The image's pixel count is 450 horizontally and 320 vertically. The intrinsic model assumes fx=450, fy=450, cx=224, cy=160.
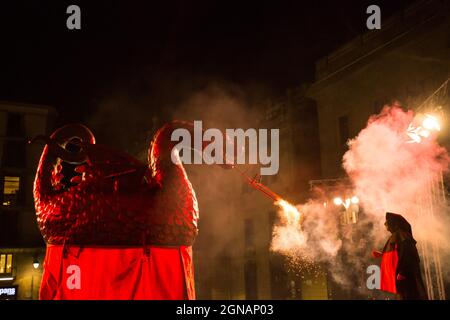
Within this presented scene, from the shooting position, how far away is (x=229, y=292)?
22.1 m

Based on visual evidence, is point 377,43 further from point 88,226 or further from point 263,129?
point 88,226

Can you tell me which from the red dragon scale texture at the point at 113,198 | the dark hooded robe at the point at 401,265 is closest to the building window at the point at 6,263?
the red dragon scale texture at the point at 113,198

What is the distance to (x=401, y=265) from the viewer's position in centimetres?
542

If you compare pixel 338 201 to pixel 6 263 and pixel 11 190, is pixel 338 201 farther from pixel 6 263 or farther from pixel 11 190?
pixel 11 190

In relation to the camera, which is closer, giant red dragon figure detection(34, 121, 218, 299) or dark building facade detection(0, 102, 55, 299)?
giant red dragon figure detection(34, 121, 218, 299)

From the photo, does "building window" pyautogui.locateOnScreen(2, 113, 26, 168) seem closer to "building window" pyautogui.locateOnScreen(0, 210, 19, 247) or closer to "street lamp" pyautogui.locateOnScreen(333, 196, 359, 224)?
"building window" pyautogui.locateOnScreen(0, 210, 19, 247)

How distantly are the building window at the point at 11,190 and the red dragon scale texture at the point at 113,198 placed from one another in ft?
75.1

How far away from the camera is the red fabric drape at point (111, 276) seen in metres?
3.60

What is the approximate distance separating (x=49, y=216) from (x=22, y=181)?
23370 millimetres

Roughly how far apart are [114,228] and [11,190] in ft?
79.8

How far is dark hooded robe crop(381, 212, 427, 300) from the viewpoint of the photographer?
534cm

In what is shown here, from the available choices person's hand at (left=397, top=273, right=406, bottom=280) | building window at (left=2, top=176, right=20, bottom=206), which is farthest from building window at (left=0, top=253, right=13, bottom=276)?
person's hand at (left=397, top=273, right=406, bottom=280)

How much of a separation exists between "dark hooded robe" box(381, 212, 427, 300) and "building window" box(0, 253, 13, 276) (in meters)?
21.7

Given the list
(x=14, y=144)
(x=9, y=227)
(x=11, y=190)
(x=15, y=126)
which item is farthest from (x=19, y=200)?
(x=15, y=126)
